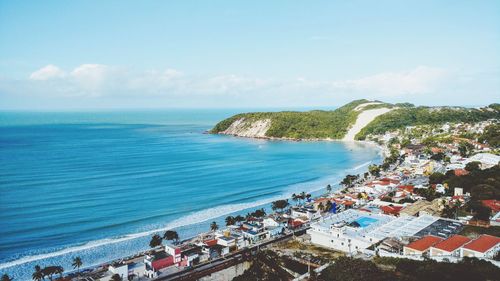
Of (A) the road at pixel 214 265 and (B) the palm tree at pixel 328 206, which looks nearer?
(A) the road at pixel 214 265

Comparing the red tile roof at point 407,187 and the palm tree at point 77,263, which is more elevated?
the red tile roof at point 407,187

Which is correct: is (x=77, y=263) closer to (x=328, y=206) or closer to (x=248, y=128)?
(x=328, y=206)

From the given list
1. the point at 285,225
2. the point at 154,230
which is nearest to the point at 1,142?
the point at 154,230

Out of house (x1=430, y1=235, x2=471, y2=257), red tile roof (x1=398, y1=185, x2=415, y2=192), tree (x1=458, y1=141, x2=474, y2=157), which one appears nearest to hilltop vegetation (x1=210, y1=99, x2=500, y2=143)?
tree (x1=458, y1=141, x2=474, y2=157)

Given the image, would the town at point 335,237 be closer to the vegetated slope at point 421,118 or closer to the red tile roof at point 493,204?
the red tile roof at point 493,204

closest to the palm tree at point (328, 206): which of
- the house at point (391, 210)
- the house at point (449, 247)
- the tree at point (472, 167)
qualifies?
the house at point (391, 210)

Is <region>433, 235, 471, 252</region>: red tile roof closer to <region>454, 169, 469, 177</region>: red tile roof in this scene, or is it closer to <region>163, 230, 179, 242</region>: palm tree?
<region>163, 230, 179, 242</region>: palm tree

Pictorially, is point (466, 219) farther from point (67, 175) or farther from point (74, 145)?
point (74, 145)

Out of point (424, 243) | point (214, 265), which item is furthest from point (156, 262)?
point (424, 243)
